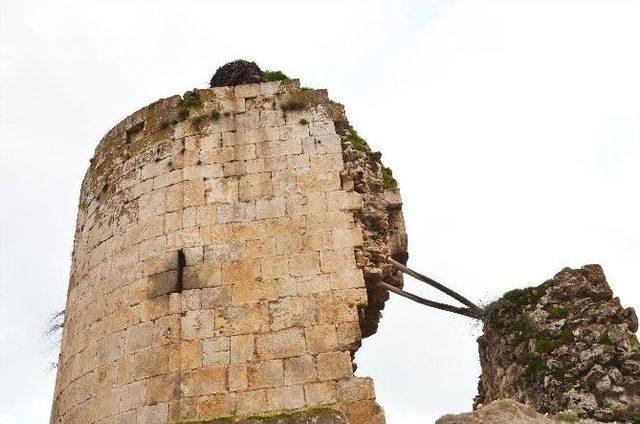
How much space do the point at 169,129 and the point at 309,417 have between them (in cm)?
470

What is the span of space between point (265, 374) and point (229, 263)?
4.18 feet

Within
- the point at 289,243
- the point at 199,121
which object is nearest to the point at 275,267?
the point at 289,243

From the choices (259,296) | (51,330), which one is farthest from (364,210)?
(51,330)

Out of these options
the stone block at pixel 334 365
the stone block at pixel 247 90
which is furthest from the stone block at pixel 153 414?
the stone block at pixel 247 90

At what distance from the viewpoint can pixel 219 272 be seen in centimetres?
698

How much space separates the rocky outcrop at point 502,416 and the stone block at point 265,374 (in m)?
2.12

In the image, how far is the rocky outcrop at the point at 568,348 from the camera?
612 cm

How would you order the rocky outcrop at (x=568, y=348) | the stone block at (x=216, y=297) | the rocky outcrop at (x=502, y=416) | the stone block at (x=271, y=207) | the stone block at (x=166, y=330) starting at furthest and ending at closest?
the stone block at (x=271, y=207), the stone block at (x=216, y=297), the stone block at (x=166, y=330), the rocky outcrop at (x=568, y=348), the rocky outcrop at (x=502, y=416)

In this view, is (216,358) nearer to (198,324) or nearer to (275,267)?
(198,324)

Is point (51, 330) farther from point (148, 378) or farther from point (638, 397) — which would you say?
point (638, 397)

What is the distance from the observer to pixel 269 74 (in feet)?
29.0

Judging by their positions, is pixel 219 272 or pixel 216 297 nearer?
pixel 216 297

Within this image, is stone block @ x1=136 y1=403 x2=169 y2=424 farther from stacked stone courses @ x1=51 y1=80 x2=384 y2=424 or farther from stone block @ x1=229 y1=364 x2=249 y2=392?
stone block @ x1=229 y1=364 x2=249 y2=392

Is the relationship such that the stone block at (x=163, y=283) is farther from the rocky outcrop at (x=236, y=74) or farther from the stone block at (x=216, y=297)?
the rocky outcrop at (x=236, y=74)
